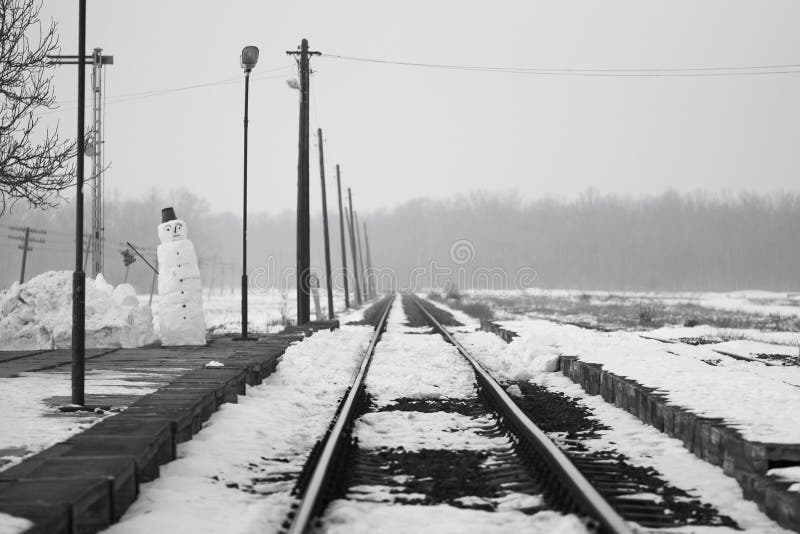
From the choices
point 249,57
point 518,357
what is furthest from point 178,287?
point 518,357

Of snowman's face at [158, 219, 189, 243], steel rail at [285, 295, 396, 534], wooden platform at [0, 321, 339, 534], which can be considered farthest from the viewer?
snowman's face at [158, 219, 189, 243]

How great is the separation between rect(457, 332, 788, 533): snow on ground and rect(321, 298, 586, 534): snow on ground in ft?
3.13

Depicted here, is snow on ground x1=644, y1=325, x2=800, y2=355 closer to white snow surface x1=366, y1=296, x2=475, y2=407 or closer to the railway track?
white snow surface x1=366, y1=296, x2=475, y2=407

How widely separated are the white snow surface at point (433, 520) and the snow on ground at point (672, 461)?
76 cm

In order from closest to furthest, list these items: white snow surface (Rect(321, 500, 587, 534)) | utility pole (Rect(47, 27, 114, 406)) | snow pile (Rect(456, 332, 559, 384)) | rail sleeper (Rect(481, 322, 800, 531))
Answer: white snow surface (Rect(321, 500, 587, 534)) < rail sleeper (Rect(481, 322, 800, 531)) < utility pole (Rect(47, 27, 114, 406)) < snow pile (Rect(456, 332, 559, 384))

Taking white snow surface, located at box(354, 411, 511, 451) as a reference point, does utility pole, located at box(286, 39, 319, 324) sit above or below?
above

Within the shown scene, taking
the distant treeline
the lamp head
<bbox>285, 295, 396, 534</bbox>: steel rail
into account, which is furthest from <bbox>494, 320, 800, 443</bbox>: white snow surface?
the distant treeline

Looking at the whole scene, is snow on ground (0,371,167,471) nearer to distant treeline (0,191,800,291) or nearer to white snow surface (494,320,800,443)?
white snow surface (494,320,800,443)

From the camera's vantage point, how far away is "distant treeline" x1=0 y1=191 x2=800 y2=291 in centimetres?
12331

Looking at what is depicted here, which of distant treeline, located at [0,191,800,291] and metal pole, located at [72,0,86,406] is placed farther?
distant treeline, located at [0,191,800,291]

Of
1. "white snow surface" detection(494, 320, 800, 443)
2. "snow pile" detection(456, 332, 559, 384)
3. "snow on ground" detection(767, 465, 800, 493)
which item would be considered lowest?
"snow pile" detection(456, 332, 559, 384)

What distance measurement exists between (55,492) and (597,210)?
186 m

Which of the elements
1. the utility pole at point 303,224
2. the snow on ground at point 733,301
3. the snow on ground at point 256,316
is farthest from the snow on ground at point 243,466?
the snow on ground at point 733,301

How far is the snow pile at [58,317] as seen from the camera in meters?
14.1
